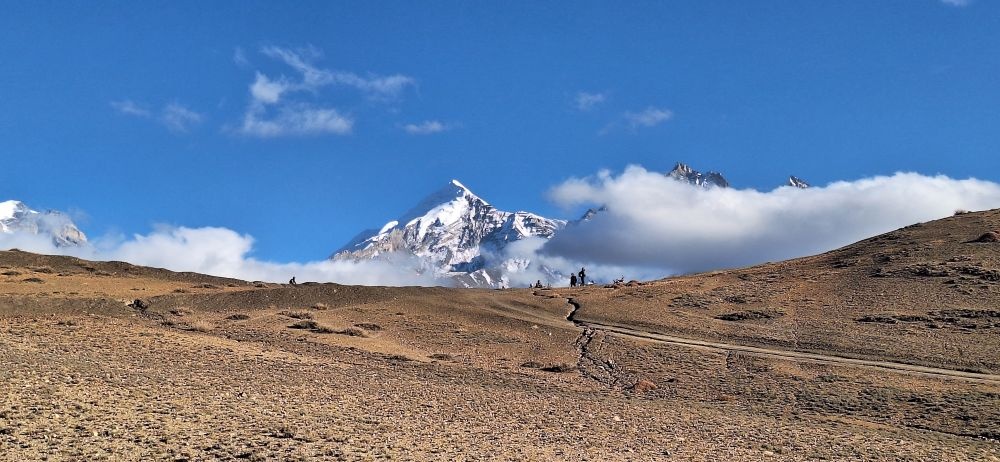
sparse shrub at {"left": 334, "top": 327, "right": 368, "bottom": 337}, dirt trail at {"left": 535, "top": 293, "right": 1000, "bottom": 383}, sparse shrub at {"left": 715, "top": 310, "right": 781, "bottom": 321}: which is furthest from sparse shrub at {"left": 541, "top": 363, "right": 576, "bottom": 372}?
sparse shrub at {"left": 715, "top": 310, "right": 781, "bottom": 321}

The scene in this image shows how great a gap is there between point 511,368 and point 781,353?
1335 cm

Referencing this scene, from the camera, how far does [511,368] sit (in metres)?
28.8

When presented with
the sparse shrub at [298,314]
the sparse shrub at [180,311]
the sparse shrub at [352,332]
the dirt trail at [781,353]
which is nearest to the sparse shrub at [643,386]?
the dirt trail at [781,353]

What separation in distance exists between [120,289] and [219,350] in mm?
22368

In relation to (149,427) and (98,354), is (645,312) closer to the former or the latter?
(98,354)

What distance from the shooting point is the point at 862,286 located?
1842 inches

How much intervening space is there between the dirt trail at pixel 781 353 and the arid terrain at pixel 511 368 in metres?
0.21

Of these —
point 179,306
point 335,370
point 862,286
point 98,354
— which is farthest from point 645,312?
point 98,354

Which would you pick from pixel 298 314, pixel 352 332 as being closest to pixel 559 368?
pixel 352 332

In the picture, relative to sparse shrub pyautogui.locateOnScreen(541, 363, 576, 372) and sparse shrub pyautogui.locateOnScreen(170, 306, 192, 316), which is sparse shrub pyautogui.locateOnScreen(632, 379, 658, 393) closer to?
sparse shrub pyautogui.locateOnScreen(541, 363, 576, 372)

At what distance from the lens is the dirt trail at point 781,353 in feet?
94.7

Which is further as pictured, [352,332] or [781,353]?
[352,332]

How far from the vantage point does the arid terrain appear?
16141mm

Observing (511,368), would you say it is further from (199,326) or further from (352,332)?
(199,326)
